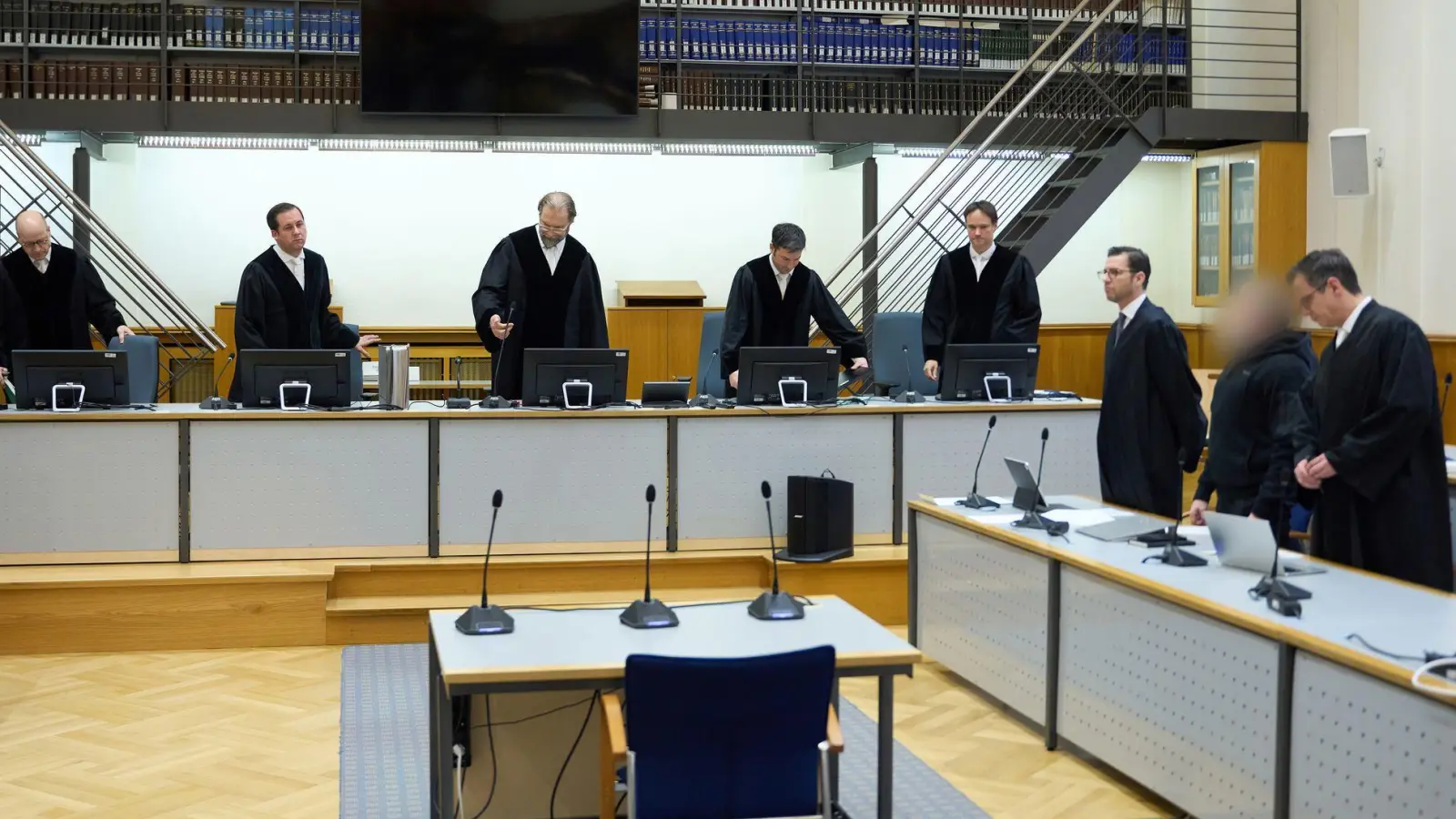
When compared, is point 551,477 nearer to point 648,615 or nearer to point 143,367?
point 143,367

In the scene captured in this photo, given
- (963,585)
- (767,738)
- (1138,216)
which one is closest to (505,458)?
(963,585)

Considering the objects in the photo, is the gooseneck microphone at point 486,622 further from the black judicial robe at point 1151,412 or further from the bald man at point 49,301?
the bald man at point 49,301

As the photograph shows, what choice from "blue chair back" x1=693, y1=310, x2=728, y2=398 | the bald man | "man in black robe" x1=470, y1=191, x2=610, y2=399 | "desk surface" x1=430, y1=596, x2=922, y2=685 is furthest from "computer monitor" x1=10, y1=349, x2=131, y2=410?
"desk surface" x1=430, y1=596, x2=922, y2=685

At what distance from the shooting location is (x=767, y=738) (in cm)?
254

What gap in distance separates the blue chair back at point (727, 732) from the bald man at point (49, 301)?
14.6 feet

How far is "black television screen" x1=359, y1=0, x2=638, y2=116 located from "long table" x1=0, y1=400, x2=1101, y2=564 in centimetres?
401

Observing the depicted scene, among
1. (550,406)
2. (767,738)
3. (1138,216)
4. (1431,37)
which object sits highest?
(1431,37)

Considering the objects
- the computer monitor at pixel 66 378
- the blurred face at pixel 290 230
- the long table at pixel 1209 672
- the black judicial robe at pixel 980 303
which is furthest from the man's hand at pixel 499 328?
the long table at pixel 1209 672

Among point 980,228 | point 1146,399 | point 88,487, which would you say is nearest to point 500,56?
point 980,228

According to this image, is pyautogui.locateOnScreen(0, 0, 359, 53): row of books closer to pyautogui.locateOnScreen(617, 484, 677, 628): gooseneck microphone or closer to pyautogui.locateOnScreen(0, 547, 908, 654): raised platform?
pyautogui.locateOnScreen(0, 547, 908, 654): raised platform

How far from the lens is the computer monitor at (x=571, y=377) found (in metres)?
5.62

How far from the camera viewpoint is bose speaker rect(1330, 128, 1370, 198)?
858 centimetres

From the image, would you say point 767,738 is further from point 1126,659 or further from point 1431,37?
point 1431,37

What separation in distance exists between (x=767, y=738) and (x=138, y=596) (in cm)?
349
